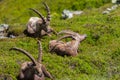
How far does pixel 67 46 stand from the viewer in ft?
95.6

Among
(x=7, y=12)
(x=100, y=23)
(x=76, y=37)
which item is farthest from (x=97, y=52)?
(x=7, y=12)

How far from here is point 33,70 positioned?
921 inches

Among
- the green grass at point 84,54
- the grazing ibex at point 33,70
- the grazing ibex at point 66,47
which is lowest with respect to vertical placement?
the green grass at point 84,54

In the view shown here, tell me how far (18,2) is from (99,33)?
8006 cm

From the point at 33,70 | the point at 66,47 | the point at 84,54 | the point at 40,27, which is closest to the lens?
the point at 33,70

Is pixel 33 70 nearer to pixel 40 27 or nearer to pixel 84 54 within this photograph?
pixel 84 54

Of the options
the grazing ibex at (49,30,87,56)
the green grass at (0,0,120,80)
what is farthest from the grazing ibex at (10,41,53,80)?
the grazing ibex at (49,30,87,56)

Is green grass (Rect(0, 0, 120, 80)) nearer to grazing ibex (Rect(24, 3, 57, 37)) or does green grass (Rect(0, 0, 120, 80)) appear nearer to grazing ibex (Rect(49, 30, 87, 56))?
grazing ibex (Rect(49, 30, 87, 56))

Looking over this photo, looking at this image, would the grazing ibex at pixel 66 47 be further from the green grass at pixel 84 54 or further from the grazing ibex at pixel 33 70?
the grazing ibex at pixel 33 70

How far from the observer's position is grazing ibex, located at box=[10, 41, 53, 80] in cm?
2306

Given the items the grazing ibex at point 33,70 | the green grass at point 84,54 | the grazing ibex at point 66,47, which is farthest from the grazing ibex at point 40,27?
the grazing ibex at point 33,70

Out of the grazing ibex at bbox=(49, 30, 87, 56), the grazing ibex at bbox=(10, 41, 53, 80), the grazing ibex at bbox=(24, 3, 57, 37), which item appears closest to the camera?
the grazing ibex at bbox=(10, 41, 53, 80)

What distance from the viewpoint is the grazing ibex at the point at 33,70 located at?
23.1 meters

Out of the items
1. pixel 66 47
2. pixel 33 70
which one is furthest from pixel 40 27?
pixel 33 70
